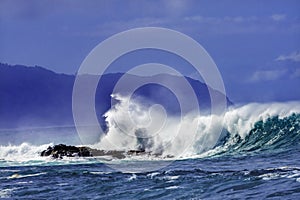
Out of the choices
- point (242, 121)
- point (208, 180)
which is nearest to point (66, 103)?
point (242, 121)

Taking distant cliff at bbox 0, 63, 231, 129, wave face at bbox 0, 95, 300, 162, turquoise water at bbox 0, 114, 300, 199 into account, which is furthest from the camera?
distant cliff at bbox 0, 63, 231, 129

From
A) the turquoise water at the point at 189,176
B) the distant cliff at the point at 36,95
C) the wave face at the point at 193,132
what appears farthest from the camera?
the distant cliff at the point at 36,95

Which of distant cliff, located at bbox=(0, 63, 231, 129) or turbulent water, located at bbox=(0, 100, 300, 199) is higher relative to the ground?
distant cliff, located at bbox=(0, 63, 231, 129)

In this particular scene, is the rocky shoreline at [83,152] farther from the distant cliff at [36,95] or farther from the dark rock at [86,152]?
the distant cliff at [36,95]

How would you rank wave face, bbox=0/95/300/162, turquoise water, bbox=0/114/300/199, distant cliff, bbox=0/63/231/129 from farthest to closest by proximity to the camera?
distant cliff, bbox=0/63/231/129 → wave face, bbox=0/95/300/162 → turquoise water, bbox=0/114/300/199

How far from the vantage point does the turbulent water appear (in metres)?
24.6

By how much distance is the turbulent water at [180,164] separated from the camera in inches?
969

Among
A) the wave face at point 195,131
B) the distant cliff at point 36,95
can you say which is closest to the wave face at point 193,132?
the wave face at point 195,131

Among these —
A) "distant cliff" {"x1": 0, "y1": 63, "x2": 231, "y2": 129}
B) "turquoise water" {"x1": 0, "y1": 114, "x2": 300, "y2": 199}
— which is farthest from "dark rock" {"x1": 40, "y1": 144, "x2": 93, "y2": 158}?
"distant cliff" {"x1": 0, "y1": 63, "x2": 231, "y2": 129}

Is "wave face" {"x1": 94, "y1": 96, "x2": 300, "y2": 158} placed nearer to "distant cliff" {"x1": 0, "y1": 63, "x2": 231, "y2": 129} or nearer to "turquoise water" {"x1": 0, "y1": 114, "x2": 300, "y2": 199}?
"turquoise water" {"x1": 0, "y1": 114, "x2": 300, "y2": 199}

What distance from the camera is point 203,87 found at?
6209 cm

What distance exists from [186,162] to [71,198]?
953 centimetres

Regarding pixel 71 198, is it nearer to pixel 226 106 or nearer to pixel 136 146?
pixel 136 146

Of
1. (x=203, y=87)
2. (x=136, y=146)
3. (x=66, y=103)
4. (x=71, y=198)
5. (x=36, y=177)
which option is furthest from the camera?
(x=66, y=103)
